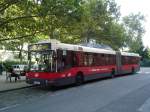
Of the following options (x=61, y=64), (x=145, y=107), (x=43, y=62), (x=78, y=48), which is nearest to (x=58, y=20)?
(x=78, y=48)

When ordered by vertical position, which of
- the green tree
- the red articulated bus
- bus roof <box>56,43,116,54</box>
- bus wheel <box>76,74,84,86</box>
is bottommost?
bus wheel <box>76,74,84,86</box>

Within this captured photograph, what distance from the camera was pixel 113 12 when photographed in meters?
38.0

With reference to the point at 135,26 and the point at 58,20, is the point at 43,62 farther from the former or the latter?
the point at 135,26

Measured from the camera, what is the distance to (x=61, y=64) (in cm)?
1908

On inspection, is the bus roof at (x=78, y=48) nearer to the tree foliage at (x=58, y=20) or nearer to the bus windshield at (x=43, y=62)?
the bus windshield at (x=43, y=62)

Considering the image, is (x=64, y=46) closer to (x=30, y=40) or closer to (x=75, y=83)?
(x=75, y=83)

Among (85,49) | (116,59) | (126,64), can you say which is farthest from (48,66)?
(126,64)

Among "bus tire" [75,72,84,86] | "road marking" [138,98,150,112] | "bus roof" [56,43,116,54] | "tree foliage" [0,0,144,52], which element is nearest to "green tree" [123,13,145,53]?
"tree foliage" [0,0,144,52]

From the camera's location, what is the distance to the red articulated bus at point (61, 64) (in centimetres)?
1853

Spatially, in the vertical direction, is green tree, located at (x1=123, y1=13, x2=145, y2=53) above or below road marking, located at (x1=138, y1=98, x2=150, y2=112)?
above

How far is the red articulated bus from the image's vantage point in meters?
18.5

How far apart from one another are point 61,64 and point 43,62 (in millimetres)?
1107

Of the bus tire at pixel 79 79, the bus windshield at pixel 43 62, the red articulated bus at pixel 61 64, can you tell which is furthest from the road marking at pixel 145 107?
the bus tire at pixel 79 79

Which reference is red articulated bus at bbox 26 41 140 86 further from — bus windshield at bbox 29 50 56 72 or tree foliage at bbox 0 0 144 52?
tree foliage at bbox 0 0 144 52
